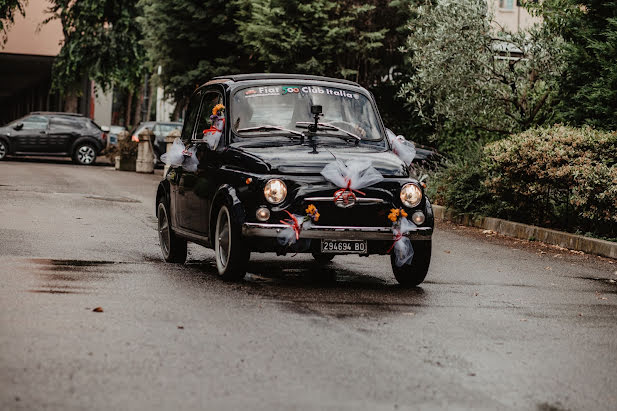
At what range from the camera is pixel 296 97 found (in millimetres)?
10844

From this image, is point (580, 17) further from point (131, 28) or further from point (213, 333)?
point (131, 28)

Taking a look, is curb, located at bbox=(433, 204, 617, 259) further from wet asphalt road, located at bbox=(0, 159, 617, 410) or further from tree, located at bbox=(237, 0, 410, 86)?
tree, located at bbox=(237, 0, 410, 86)

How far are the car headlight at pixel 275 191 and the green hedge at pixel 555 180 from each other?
6662 millimetres

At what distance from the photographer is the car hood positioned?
959cm

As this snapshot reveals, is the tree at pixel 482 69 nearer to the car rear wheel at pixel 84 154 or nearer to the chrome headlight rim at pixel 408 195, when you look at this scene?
the chrome headlight rim at pixel 408 195

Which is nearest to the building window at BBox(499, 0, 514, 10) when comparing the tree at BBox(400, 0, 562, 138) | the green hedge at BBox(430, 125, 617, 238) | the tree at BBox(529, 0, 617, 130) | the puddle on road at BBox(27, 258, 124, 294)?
the tree at BBox(400, 0, 562, 138)

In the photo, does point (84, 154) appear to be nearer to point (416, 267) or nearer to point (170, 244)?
point (170, 244)

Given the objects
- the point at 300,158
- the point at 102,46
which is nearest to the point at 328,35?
the point at 102,46

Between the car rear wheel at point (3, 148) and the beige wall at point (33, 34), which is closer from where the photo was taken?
the car rear wheel at point (3, 148)

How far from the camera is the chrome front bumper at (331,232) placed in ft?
30.7

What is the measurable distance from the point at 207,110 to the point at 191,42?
25.8m

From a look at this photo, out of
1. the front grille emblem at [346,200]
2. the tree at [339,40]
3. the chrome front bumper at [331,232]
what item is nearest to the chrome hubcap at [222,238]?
the chrome front bumper at [331,232]

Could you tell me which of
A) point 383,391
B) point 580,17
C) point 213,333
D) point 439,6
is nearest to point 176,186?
point 213,333

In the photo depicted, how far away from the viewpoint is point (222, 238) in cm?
1000
